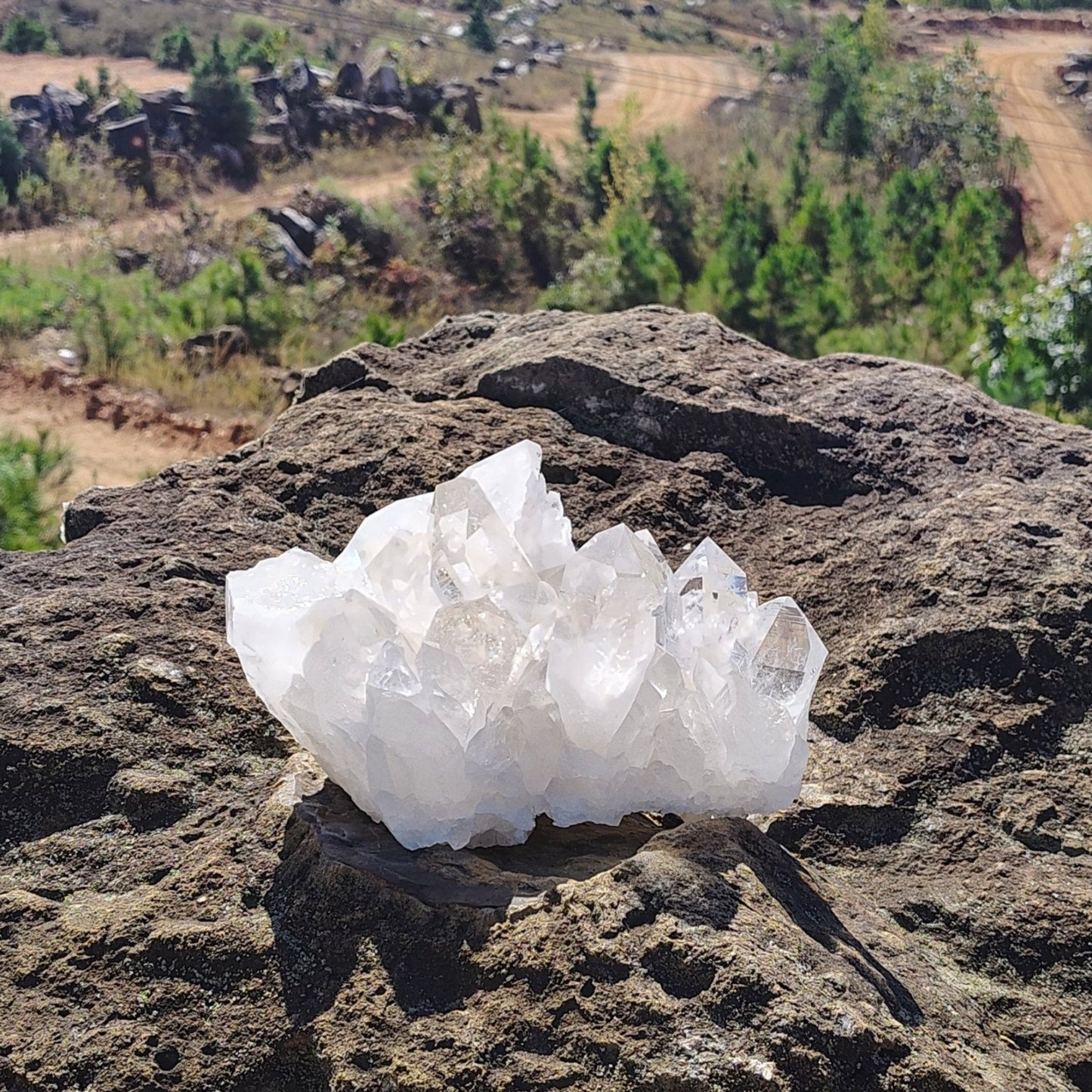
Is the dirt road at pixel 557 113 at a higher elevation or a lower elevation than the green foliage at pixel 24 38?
lower

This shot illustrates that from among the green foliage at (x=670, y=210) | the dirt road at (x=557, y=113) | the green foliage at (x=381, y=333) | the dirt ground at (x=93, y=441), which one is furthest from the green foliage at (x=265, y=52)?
the dirt ground at (x=93, y=441)

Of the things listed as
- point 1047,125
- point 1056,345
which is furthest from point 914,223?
point 1047,125

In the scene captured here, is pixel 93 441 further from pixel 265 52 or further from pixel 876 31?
pixel 876 31

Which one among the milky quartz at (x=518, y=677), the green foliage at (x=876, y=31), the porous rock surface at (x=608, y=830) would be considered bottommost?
the green foliage at (x=876, y=31)

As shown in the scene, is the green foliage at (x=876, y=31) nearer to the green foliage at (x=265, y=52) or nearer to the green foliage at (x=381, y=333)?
the green foliage at (x=265, y=52)

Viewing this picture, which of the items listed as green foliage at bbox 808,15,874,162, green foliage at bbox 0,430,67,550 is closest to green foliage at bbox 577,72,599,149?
green foliage at bbox 808,15,874,162

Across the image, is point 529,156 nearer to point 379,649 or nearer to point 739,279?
point 739,279

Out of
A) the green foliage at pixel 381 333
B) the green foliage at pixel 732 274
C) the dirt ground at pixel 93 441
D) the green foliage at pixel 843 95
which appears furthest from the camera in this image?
the green foliage at pixel 843 95

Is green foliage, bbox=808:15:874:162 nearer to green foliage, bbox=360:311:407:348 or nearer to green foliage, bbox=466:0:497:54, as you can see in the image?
green foliage, bbox=466:0:497:54
